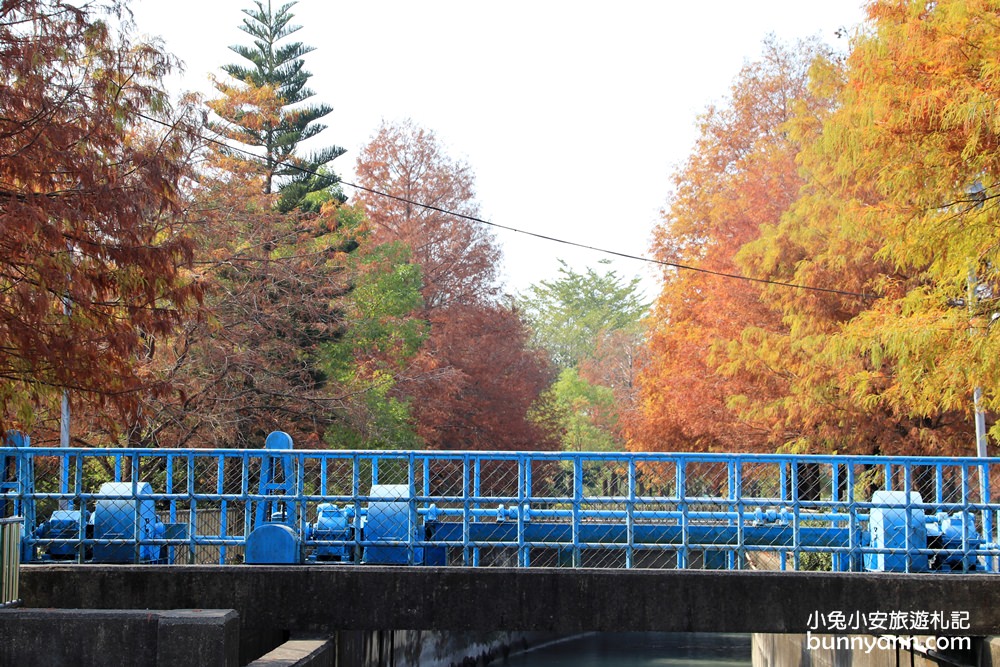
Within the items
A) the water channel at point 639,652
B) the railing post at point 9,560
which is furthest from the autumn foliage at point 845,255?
the railing post at point 9,560

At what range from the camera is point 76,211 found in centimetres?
1002

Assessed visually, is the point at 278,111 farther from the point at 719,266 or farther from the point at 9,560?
the point at 9,560

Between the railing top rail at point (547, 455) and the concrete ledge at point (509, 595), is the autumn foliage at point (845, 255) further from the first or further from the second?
the concrete ledge at point (509, 595)

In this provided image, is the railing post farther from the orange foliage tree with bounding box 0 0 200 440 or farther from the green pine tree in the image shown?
the green pine tree

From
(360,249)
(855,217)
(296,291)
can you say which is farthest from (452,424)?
(855,217)

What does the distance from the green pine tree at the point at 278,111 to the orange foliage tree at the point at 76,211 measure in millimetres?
20963

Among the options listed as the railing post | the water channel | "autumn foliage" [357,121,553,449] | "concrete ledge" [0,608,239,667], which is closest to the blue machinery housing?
the railing post

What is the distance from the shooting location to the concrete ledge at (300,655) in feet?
30.5

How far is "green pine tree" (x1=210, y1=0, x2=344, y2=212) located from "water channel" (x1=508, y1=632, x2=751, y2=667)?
1477 cm

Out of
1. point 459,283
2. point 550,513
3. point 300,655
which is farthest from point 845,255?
point 459,283

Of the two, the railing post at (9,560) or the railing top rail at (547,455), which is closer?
the railing post at (9,560)

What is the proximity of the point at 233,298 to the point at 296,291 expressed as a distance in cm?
240

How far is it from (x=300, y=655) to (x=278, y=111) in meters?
27.0

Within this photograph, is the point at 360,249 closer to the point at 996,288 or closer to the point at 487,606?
the point at 996,288
